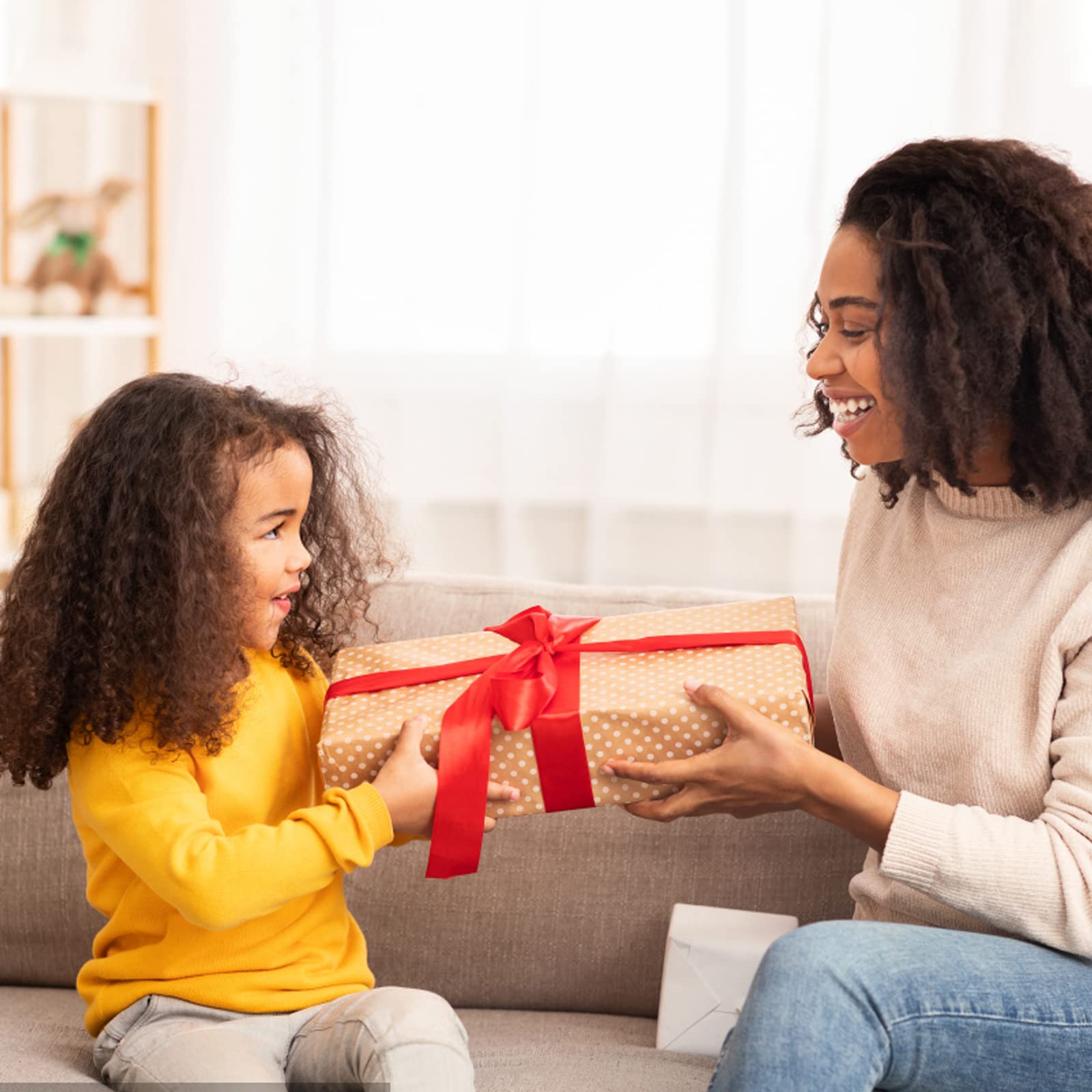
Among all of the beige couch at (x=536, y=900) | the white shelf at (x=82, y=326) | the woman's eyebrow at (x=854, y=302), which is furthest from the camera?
the white shelf at (x=82, y=326)

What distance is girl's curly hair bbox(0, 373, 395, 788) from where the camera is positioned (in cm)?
128

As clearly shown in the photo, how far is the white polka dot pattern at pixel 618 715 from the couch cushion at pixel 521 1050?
30 centimetres

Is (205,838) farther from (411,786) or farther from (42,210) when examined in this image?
(42,210)

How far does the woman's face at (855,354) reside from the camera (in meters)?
1.32

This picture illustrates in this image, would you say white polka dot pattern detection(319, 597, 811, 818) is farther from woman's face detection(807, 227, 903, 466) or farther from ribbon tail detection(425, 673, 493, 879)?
woman's face detection(807, 227, 903, 466)

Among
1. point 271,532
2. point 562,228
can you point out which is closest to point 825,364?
point 271,532

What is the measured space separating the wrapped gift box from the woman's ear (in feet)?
7.08

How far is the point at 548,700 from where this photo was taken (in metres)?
1.29

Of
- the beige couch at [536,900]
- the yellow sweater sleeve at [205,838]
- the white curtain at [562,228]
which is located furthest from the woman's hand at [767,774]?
the white curtain at [562,228]

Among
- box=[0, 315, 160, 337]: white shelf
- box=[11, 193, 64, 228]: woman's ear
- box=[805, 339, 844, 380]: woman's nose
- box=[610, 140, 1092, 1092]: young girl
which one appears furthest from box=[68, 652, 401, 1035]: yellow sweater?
box=[11, 193, 64, 228]: woman's ear

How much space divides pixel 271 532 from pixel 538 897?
1.93ft

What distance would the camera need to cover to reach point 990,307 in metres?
1.25

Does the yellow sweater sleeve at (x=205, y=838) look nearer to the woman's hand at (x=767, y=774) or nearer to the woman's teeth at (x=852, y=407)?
the woman's hand at (x=767, y=774)

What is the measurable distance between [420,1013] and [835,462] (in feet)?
6.31
